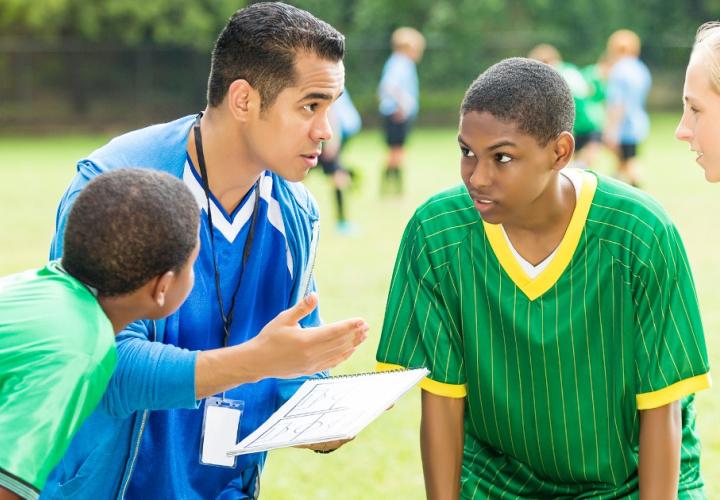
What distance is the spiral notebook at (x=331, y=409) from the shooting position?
2.74 meters

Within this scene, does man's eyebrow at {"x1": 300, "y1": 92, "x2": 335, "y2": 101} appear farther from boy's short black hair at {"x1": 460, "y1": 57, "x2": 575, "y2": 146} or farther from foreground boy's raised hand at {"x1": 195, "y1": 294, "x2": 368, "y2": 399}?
foreground boy's raised hand at {"x1": 195, "y1": 294, "x2": 368, "y2": 399}

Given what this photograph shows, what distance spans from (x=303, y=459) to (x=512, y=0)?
29.7 m

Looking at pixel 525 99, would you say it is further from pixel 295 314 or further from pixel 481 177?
pixel 295 314

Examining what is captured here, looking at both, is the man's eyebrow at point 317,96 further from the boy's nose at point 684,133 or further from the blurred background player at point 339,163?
the blurred background player at point 339,163

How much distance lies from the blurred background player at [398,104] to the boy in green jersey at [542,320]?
12.0 meters

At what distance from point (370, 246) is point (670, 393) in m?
8.02

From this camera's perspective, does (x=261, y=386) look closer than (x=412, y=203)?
Yes

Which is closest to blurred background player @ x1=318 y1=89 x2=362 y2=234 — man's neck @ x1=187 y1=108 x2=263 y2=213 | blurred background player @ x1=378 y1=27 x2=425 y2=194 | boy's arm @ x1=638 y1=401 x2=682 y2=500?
blurred background player @ x1=378 y1=27 x2=425 y2=194

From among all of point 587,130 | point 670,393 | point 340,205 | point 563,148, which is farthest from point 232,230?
point 587,130

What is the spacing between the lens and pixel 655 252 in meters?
3.08

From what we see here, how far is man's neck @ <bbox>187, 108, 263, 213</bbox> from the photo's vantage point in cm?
338

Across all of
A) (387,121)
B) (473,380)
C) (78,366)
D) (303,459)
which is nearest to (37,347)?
(78,366)

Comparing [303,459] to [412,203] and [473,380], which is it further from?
[412,203]

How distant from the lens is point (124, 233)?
2598 millimetres
